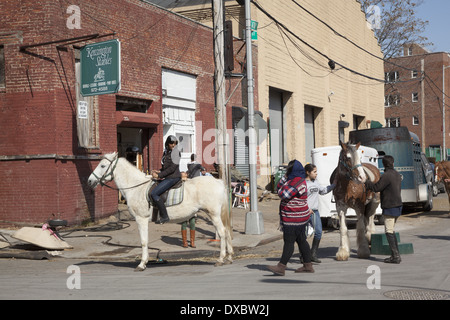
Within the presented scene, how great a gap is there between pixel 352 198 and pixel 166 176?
3930 mm

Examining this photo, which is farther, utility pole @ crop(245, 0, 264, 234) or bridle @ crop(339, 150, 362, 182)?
utility pole @ crop(245, 0, 264, 234)

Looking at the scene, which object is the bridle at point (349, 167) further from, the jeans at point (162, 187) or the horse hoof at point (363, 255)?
the jeans at point (162, 187)

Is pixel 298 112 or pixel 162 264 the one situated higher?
pixel 298 112

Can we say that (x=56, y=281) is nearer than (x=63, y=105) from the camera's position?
Yes

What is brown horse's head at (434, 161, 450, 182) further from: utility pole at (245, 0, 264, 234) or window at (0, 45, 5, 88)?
window at (0, 45, 5, 88)

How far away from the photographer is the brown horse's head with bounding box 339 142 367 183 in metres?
11.0

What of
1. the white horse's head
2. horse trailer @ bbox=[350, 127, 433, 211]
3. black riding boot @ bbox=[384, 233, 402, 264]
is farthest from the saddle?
horse trailer @ bbox=[350, 127, 433, 211]

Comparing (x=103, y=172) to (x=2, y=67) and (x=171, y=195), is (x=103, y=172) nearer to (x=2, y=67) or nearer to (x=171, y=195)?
(x=171, y=195)

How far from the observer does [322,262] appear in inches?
445

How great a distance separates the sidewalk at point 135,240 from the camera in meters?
13.5

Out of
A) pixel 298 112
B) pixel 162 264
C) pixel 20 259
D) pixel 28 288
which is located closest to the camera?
pixel 28 288
